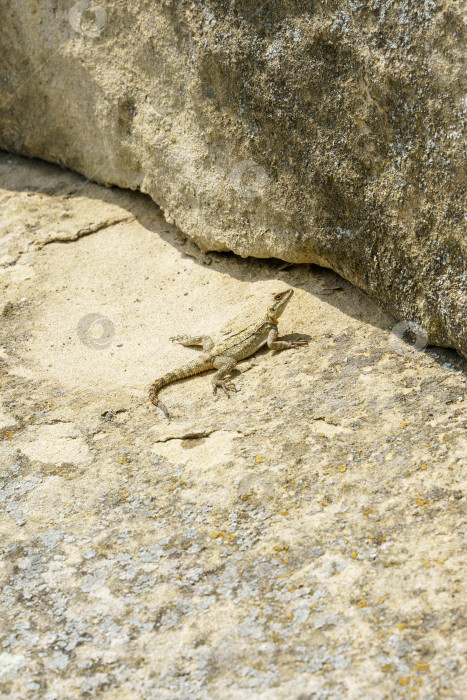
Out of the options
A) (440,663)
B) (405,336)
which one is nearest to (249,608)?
(440,663)
